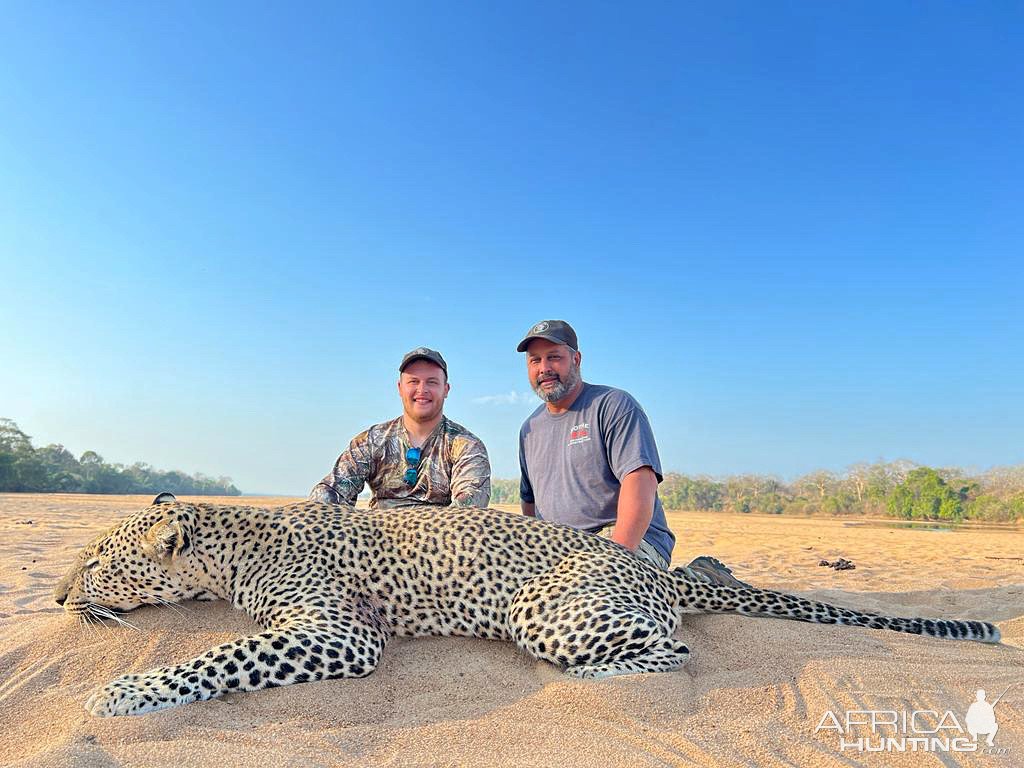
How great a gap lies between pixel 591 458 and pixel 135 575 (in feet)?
9.95

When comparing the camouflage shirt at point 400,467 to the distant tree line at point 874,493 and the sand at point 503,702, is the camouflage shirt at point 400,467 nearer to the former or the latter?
the sand at point 503,702

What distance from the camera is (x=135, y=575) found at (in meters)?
3.79

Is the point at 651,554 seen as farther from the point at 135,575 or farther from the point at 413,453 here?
the point at 135,575

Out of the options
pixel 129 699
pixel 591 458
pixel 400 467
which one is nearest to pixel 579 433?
pixel 591 458

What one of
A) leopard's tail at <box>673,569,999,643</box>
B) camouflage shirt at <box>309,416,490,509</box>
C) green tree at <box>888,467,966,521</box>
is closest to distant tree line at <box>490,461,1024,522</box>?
green tree at <box>888,467,966,521</box>

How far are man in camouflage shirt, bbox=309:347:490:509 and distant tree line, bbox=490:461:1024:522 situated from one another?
10330 millimetres

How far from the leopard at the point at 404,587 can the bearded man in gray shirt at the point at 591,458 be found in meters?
0.64

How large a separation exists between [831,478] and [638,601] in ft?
76.6

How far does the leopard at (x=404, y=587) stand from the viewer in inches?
126

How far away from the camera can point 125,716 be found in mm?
2588

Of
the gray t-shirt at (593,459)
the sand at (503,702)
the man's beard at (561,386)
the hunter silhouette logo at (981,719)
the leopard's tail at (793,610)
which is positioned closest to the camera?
the sand at (503,702)

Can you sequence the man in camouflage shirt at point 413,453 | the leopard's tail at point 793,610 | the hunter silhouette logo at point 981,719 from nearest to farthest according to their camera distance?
the hunter silhouette logo at point 981,719, the leopard's tail at point 793,610, the man in camouflage shirt at point 413,453

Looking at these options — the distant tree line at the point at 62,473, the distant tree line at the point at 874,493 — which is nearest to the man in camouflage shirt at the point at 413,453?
the distant tree line at the point at 874,493

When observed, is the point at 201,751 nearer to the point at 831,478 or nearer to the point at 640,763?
the point at 640,763
